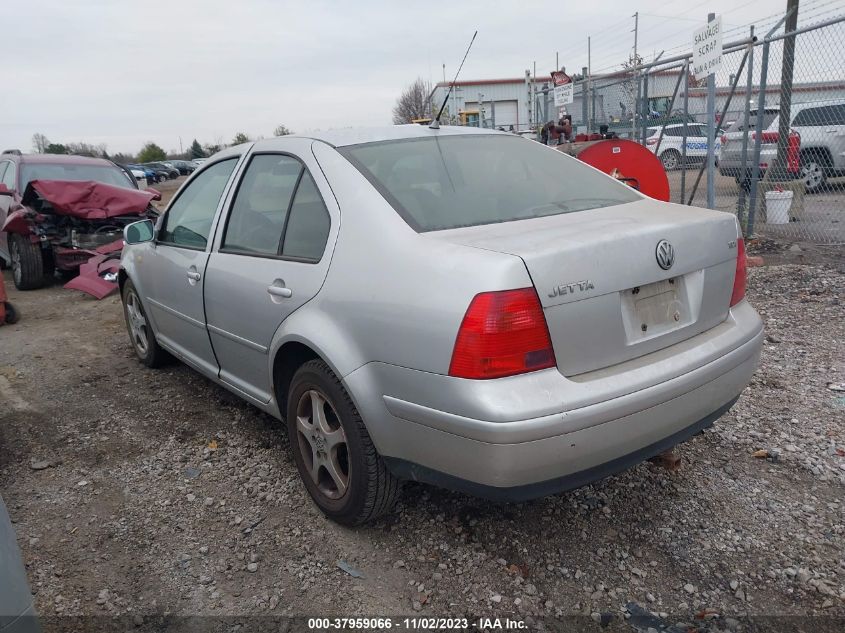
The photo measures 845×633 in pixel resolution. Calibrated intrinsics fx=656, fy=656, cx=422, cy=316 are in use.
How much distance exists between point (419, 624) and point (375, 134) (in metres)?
2.13

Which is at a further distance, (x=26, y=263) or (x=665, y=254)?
(x=26, y=263)

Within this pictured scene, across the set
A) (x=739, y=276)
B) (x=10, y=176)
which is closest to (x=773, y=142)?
(x=739, y=276)

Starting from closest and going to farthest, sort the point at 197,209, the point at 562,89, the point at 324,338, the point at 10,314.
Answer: the point at 324,338, the point at 197,209, the point at 10,314, the point at 562,89

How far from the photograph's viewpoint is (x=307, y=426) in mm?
2797

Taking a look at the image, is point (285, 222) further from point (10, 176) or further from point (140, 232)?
point (10, 176)

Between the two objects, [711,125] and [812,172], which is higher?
[711,125]

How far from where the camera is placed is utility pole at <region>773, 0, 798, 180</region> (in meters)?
7.12

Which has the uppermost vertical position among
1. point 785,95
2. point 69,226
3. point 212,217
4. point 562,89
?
point 562,89

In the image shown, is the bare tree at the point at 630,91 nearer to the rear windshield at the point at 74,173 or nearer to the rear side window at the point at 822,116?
the rear side window at the point at 822,116

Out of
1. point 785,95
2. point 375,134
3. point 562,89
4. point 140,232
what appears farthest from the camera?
point 562,89

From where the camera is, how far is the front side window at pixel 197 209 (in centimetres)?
364

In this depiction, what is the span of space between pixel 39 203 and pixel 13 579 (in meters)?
7.67

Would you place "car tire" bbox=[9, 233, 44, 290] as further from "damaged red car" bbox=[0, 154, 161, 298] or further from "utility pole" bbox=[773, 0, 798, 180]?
"utility pole" bbox=[773, 0, 798, 180]

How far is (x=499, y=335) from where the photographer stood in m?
2.01
